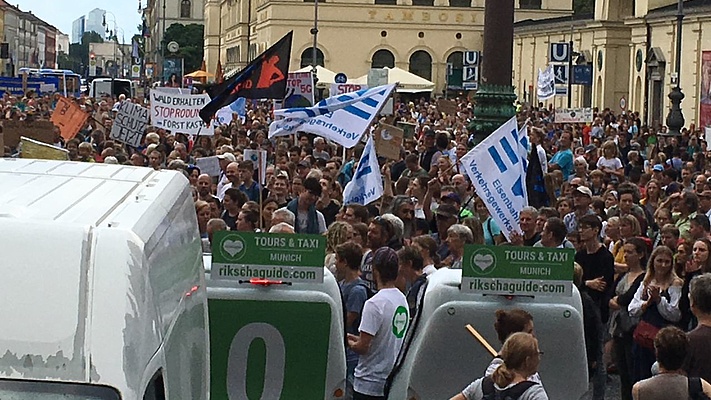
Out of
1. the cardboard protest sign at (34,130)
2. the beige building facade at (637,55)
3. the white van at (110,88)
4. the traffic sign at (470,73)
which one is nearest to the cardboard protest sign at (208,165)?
the cardboard protest sign at (34,130)

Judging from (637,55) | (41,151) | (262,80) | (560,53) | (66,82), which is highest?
(637,55)

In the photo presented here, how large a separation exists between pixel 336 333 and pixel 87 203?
3266mm

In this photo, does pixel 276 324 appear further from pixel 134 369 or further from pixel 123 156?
pixel 123 156

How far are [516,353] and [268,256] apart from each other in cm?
194

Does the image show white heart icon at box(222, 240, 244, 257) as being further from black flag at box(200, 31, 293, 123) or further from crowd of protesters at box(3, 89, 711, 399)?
black flag at box(200, 31, 293, 123)

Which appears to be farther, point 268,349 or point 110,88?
point 110,88

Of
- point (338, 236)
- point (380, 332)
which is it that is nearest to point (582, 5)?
point (338, 236)

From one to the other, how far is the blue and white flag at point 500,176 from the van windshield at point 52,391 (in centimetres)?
904

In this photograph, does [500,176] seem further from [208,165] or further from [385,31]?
[385,31]

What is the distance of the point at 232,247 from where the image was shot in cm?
762

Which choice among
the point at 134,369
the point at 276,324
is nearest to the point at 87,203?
the point at 134,369

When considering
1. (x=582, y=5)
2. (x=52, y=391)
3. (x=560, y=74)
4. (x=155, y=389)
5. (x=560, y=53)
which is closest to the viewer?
(x=52, y=391)

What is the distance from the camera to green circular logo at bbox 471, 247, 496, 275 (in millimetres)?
7312

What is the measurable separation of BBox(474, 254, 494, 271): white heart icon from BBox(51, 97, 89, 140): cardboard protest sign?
15.2m
